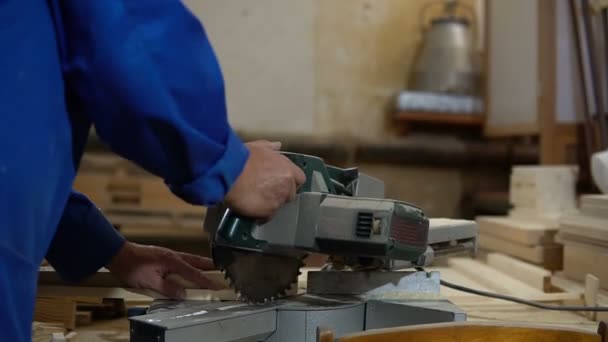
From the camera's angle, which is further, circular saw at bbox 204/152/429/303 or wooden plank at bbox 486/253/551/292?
wooden plank at bbox 486/253/551/292

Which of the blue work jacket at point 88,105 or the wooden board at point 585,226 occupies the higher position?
the blue work jacket at point 88,105

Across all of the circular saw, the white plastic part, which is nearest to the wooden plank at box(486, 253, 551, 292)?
the white plastic part

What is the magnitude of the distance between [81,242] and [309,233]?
407 mm

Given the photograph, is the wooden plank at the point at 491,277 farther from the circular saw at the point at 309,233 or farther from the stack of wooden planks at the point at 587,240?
the circular saw at the point at 309,233

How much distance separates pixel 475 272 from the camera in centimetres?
Answer: 188

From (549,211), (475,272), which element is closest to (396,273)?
(475,272)

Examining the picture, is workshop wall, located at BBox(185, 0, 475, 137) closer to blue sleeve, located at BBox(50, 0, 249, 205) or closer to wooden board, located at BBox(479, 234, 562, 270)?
wooden board, located at BBox(479, 234, 562, 270)

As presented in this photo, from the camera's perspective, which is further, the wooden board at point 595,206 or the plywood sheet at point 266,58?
the plywood sheet at point 266,58

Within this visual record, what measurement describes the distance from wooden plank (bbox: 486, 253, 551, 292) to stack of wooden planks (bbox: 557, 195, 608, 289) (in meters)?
0.07

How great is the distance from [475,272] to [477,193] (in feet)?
5.60

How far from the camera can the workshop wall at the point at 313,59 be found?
3.40 m

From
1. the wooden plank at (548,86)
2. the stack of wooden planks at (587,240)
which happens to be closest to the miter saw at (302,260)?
the stack of wooden planks at (587,240)

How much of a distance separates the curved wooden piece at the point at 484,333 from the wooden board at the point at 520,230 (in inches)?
42.7

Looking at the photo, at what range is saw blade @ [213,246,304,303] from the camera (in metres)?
1.12
